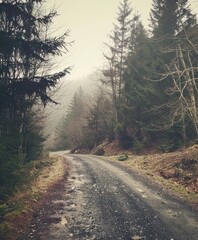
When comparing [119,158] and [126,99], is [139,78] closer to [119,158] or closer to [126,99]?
[126,99]

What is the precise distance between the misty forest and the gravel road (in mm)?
1773

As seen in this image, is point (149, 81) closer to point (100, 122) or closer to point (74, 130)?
point (100, 122)

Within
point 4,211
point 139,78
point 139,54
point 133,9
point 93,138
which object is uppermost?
point 133,9

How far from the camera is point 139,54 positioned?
33.2 meters

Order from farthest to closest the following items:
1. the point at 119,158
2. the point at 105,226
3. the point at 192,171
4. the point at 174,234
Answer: the point at 119,158 < the point at 192,171 < the point at 105,226 < the point at 174,234

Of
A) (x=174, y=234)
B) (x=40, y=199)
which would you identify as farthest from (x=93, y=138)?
(x=174, y=234)

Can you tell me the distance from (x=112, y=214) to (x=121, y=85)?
1073 inches

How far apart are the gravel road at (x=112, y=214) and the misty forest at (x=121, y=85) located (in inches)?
69.8

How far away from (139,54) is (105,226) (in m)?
27.6

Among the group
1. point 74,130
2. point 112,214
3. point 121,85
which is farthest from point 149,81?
point 74,130

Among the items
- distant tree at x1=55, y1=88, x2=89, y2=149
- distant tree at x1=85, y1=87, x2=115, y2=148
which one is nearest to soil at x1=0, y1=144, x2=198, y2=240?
distant tree at x1=85, y1=87, x2=115, y2=148

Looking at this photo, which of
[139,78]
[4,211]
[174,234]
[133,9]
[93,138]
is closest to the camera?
[4,211]

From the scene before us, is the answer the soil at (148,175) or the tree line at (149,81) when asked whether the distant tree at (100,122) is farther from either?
the soil at (148,175)

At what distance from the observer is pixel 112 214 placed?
9703mm
